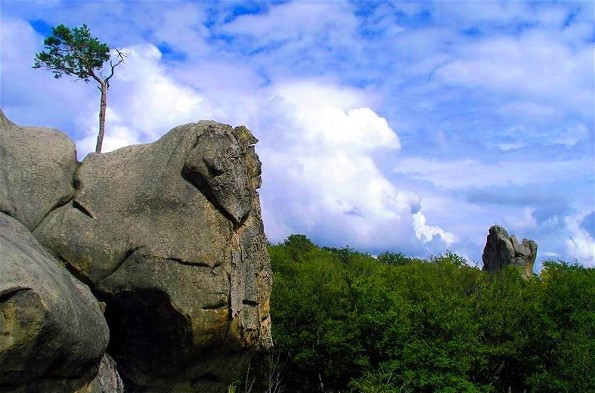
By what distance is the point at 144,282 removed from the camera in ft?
41.7

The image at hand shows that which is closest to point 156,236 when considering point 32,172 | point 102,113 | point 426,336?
point 32,172

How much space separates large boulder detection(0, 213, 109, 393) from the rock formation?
113cm

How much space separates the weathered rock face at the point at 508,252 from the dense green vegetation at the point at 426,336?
9974 mm

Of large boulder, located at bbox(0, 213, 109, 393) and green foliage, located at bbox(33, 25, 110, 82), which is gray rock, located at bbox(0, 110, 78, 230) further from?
green foliage, located at bbox(33, 25, 110, 82)

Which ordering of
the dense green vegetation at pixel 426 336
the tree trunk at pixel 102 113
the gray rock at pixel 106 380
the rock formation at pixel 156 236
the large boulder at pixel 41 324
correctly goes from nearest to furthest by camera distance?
the large boulder at pixel 41 324
the gray rock at pixel 106 380
the rock formation at pixel 156 236
the tree trunk at pixel 102 113
the dense green vegetation at pixel 426 336

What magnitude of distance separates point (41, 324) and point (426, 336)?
28348 millimetres

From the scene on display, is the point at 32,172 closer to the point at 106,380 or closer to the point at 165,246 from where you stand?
the point at 165,246

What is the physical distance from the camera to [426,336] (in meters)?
35.6

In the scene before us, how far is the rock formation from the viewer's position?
12.8 meters

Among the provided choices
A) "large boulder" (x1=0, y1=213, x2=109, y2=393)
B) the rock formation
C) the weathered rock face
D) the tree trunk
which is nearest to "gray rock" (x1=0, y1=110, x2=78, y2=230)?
the rock formation

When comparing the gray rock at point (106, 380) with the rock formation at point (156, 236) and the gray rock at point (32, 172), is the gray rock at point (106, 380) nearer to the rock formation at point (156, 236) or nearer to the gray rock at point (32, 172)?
the rock formation at point (156, 236)

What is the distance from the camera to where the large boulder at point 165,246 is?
42.1 ft

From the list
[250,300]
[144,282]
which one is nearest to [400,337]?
[250,300]

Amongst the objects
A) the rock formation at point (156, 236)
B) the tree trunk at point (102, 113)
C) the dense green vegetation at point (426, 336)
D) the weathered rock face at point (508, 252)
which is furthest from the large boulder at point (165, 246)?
the weathered rock face at point (508, 252)
